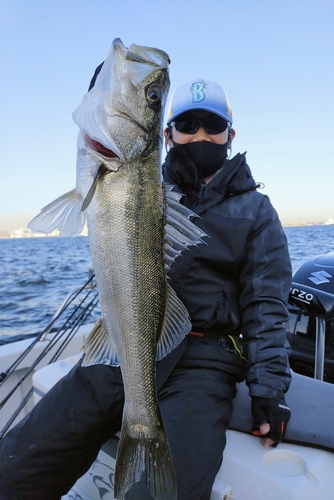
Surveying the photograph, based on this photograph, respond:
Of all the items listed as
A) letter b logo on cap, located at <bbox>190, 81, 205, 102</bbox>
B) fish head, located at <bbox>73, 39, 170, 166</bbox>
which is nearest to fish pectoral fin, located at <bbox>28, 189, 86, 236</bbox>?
fish head, located at <bbox>73, 39, 170, 166</bbox>

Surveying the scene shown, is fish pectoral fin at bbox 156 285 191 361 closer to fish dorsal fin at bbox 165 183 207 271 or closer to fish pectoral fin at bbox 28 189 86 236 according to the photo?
fish dorsal fin at bbox 165 183 207 271

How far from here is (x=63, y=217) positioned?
1.81m

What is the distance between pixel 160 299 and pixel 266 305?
0.93 metres

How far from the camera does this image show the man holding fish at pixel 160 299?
1.70 meters

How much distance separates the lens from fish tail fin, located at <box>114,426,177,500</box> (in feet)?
5.73

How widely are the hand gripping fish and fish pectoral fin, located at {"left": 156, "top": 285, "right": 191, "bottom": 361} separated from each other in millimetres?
11

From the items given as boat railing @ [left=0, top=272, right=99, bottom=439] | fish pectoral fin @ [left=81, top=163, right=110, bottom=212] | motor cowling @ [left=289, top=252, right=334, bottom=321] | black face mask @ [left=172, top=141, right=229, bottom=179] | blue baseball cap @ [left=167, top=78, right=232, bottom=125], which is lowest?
boat railing @ [left=0, top=272, right=99, bottom=439]

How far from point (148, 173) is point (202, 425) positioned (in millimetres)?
1378

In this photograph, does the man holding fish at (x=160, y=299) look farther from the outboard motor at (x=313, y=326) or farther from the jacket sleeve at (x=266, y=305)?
the outboard motor at (x=313, y=326)

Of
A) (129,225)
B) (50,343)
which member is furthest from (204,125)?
(50,343)

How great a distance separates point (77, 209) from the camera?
1771 millimetres

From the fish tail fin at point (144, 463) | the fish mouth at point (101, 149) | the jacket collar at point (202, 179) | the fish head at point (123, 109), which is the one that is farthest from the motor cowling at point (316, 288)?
the fish mouth at point (101, 149)

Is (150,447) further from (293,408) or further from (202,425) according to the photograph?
(293,408)

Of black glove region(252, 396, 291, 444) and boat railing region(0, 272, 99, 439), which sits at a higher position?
black glove region(252, 396, 291, 444)
